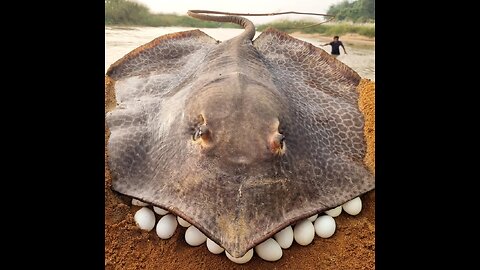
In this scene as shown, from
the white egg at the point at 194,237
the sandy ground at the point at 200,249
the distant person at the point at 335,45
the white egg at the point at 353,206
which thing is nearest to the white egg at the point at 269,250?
the sandy ground at the point at 200,249

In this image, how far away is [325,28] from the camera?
402 centimetres

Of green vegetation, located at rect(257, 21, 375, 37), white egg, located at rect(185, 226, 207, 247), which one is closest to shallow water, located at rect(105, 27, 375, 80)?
green vegetation, located at rect(257, 21, 375, 37)

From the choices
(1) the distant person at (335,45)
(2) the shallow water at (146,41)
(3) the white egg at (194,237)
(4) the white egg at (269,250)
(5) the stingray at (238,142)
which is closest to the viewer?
(5) the stingray at (238,142)

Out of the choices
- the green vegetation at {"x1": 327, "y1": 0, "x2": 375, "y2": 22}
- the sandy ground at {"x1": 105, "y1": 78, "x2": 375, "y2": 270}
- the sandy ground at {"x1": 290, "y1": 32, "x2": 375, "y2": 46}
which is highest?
the green vegetation at {"x1": 327, "y1": 0, "x2": 375, "y2": 22}

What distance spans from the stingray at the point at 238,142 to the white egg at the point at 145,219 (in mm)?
194

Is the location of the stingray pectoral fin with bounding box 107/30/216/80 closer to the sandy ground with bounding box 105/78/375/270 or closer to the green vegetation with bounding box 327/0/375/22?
the green vegetation with bounding box 327/0/375/22

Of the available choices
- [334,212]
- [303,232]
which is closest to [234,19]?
[334,212]

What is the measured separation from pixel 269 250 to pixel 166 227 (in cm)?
71

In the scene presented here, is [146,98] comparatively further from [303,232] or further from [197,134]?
[303,232]

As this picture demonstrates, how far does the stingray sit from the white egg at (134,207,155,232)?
194 mm

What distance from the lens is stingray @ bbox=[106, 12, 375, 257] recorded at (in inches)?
79.5

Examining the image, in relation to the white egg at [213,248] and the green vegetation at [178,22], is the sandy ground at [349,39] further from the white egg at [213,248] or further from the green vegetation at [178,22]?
the white egg at [213,248]

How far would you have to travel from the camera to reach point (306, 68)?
4133 mm

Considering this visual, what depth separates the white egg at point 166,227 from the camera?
244cm
